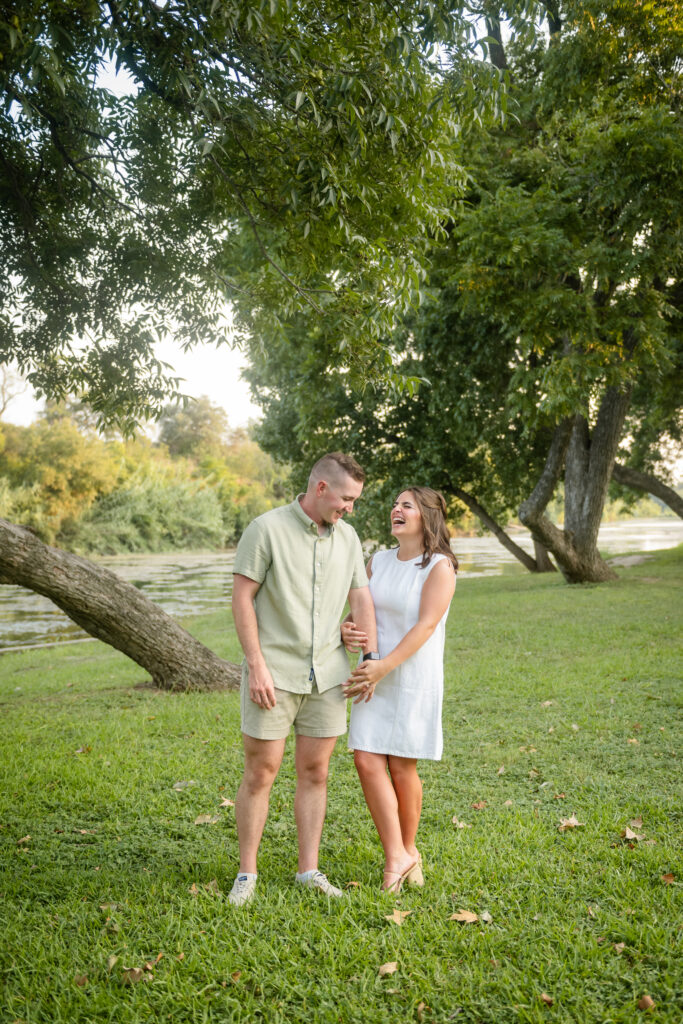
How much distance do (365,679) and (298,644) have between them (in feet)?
1.08

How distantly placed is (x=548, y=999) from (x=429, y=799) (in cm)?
215

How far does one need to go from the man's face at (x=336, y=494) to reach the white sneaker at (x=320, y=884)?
→ 5.37 ft

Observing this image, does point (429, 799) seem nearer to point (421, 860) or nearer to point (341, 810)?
point (341, 810)

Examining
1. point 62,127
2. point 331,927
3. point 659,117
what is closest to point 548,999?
point 331,927

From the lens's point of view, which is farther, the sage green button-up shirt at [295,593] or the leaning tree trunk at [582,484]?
the leaning tree trunk at [582,484]

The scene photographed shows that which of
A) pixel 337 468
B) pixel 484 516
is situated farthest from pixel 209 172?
pixel 484 516

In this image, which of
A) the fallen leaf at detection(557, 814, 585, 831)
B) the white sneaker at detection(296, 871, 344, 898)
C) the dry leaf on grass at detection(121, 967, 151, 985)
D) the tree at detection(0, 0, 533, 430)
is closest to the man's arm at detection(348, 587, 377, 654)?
the white sneaker at detection(296, 871, 344, 898)

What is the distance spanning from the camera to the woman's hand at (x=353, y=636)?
11.0 ft

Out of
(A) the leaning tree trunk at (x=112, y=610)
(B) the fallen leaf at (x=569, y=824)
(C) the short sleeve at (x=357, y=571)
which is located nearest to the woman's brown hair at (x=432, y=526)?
(C) the short sleeve at (x=357, y=571)

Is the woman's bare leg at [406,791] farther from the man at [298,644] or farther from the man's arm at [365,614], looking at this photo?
the man's arm at [365,614]

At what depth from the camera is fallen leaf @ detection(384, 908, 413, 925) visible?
3086mm

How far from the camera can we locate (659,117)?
9039 mm

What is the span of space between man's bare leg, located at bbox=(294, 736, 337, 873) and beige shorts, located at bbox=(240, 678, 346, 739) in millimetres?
58

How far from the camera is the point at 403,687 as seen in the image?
3.38m
